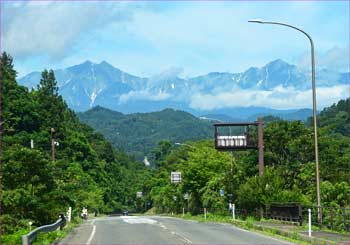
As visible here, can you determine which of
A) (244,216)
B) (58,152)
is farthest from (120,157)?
(244,216)

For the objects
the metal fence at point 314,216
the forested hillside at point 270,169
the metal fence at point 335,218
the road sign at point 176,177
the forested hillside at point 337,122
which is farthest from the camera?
the forested hillside at point 337,122

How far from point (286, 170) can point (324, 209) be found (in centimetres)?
2867

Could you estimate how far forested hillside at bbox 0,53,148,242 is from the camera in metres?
29.6

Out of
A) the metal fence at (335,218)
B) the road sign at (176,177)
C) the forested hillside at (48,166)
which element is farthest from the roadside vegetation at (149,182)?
the road sign at (176,177)

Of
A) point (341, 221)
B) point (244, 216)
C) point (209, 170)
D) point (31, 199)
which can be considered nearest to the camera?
point (341, 221)

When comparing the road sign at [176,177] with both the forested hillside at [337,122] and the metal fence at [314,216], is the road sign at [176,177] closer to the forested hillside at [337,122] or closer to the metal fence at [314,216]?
the metal fence at [314,216]

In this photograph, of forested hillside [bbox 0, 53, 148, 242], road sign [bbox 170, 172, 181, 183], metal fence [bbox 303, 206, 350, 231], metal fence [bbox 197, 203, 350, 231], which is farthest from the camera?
road sign [bbox 170, 172, 181, 183]

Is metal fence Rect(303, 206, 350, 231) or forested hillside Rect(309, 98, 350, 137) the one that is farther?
forested hillside Rect(309, 98, 350, 137)

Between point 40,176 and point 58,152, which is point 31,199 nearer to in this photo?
point 40,176

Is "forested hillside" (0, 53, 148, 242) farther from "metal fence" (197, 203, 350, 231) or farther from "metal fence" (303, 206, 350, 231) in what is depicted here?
"metal fence" (303, 206, 350, 231)

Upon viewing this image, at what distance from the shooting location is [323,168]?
192 ft

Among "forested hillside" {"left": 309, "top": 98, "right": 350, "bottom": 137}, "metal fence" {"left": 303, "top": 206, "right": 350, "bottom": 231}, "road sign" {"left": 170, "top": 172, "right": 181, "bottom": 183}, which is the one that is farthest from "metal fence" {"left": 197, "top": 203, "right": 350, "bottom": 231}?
"forested hillside" {"left": 309, "top": 98, "right": 350, "bottom": 137}

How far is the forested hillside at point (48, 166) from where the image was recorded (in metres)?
29.6

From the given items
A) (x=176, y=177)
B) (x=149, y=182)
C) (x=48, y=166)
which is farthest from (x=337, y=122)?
Answer: (x=48, y=166)
